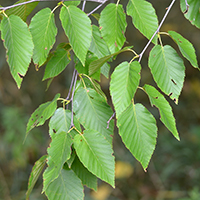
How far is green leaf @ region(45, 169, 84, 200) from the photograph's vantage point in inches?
24.9

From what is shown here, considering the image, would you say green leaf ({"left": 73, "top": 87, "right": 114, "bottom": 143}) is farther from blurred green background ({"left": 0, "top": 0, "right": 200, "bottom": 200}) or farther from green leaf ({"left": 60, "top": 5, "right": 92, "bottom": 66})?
blurred green background ({"left": 0, "top": 0, "right": 200, "bottom": 200})

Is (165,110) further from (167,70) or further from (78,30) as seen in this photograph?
(78,30)

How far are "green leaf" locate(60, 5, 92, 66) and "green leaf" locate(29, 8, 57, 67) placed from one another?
4 cm

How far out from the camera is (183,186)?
7.95 ft

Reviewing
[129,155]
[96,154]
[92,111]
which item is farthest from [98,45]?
[129,155]

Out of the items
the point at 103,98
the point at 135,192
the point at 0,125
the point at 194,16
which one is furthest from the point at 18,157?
the point at 194,16

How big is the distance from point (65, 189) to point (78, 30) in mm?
375

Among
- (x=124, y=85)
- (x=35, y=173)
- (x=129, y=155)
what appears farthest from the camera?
(x=129, y=155)

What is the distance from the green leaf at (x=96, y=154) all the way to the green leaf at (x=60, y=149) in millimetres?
20

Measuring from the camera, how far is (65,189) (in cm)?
64

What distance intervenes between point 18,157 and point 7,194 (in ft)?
1.05

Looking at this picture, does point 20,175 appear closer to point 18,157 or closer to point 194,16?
point 18,157

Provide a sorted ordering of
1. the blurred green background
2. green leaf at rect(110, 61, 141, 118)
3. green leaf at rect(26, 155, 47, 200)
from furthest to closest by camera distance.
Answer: the blurred green background, green leaf at rect(26, 155, 47, 200), green leaf at rect(110, 61, 141, 118)

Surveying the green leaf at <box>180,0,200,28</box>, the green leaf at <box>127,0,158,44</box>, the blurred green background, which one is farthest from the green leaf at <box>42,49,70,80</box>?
the blurred green background
